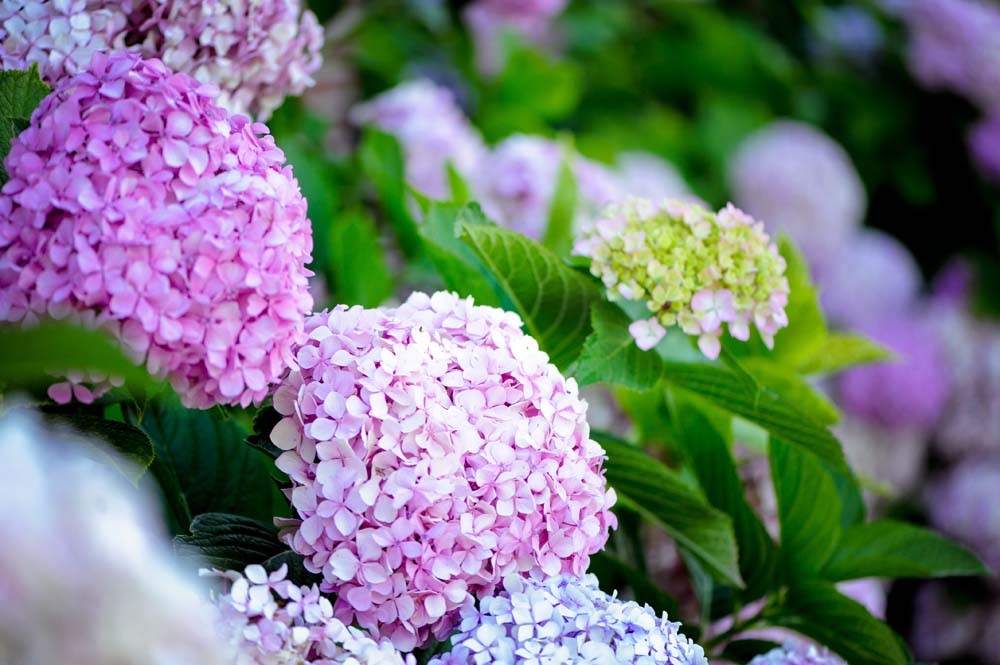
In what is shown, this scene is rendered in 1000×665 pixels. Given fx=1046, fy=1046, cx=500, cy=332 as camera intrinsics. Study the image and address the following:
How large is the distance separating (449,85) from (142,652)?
4.47 feet

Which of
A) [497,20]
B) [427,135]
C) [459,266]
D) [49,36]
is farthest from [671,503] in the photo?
[497,20]

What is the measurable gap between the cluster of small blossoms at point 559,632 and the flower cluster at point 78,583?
0.42 ft

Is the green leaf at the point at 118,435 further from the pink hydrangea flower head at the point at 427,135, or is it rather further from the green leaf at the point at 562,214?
the pink hydrangea flower head at the point at 427,135

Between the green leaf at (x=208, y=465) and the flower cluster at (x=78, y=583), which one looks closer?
the flower cluster at (x=78, y=583)

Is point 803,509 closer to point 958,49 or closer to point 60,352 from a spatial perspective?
point 60,352

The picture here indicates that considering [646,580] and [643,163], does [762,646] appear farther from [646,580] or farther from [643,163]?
[643,163]

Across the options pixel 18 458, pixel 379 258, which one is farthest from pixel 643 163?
pixel 18 458

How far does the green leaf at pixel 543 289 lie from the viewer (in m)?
0.54

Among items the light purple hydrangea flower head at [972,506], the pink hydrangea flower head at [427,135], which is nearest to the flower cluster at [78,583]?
the pink hydrangea flower head at [427,135]

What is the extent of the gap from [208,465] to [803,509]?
0.35 metres

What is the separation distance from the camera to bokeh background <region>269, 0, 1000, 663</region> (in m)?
1.03

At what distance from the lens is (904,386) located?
4.93ft

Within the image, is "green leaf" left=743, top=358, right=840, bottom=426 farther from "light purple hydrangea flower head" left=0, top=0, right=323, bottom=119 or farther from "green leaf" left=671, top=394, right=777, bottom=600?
"light purple hydrangea flower head" left=0, top=0, right=323, bottom=119

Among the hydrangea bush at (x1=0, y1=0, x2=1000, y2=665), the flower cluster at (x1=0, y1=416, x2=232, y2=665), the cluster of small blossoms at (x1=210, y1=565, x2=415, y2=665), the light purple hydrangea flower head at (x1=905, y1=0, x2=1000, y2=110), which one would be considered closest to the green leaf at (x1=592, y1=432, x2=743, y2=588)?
the hydrangea bush at (x1=0, y1=0, x2=1000, y2=665)
